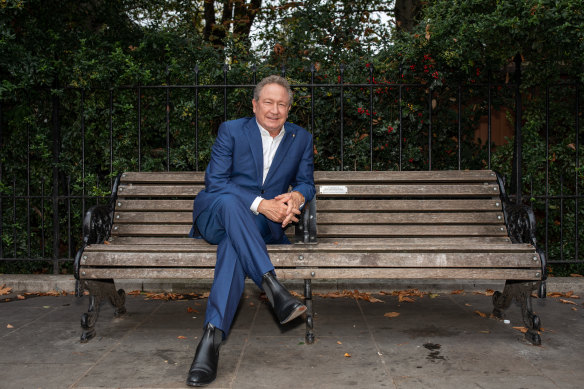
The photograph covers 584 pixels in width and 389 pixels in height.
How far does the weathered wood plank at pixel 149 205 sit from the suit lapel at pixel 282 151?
3.01 ft

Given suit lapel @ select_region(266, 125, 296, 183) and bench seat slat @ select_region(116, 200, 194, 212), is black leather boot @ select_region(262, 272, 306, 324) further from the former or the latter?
bench seat slat @ select_region(116, 200, 194, 212)

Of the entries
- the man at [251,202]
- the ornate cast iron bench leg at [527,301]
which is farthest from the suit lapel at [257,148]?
the ornate cast iron bench leg at [527,301]

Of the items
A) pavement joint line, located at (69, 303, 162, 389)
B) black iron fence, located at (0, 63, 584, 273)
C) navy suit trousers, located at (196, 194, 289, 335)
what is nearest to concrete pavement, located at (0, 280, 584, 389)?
pavement joint line, located at (69, 303, 162, 389)

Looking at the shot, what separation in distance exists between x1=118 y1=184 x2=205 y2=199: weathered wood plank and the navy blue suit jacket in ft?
2.05

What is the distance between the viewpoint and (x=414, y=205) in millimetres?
4352

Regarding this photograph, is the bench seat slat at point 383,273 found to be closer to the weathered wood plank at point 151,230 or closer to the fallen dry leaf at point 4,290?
the weathered wood plank at point 151,230

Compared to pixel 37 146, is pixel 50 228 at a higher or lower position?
lower

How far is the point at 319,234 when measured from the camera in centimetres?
426

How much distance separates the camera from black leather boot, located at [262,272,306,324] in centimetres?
306

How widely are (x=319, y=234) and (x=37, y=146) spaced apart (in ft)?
11.5

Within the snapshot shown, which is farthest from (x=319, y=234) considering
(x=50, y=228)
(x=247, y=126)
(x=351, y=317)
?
(x=50, y=228)

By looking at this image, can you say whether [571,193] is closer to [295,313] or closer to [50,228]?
[295,313]

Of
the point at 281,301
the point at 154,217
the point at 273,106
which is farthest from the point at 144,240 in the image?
the point at 281,301

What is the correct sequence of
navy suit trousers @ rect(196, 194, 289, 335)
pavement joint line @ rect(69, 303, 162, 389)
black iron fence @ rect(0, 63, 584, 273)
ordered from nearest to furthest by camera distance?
pavement joint line @ rect(69, 303, 162, 389), navy suit trousers @ rect(196, 194, 289, 335), black iron fence @ rect(0, 63, 584, 273)
